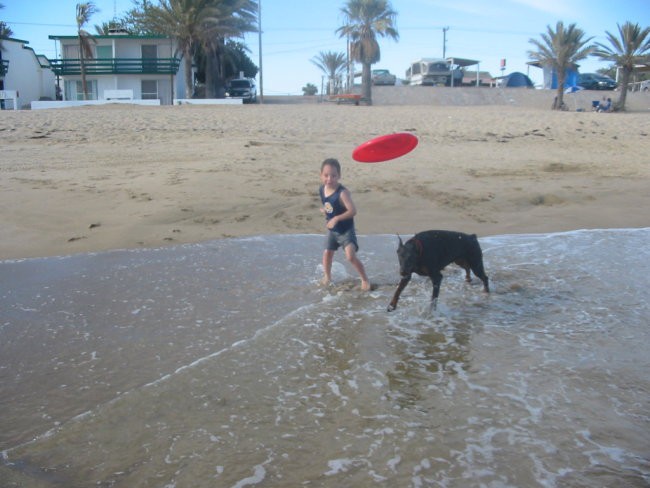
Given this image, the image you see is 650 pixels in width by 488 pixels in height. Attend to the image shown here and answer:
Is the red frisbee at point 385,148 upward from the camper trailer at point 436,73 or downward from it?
downward

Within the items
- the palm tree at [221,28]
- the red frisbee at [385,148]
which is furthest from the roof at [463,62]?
the red frisbee at [385,148]

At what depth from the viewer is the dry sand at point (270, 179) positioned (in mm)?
7316

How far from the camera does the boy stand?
531cm

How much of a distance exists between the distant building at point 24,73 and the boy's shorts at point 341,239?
38268mm

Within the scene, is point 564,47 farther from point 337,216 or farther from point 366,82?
point 337,216

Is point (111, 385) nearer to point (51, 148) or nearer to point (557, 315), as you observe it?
point (557, 315)

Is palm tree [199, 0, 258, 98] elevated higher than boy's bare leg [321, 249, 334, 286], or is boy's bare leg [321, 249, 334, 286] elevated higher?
palm tree [199, 0, 258, 98]

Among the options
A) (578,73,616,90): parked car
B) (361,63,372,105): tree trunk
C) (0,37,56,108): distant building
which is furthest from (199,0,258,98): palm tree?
(578,73,616,90): parked car

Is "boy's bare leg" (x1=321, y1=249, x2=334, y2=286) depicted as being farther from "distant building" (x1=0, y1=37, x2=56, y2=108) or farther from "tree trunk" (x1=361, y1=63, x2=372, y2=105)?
"distant building" (x1=0, y1=37, x2=56, y2=108)

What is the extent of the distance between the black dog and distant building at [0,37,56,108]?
1550 inches

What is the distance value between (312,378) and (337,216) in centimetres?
212

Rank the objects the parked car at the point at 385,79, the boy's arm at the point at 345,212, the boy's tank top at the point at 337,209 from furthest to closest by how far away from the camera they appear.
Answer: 1. the parked car at the point at 385,79
2. the boy's tank top at the point at 337,209
3. the boy's arm at the point at 345,212

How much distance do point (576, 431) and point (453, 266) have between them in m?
3.43

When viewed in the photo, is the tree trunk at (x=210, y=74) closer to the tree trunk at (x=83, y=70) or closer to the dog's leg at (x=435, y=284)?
the tree trunk at (x=83, y=70)
